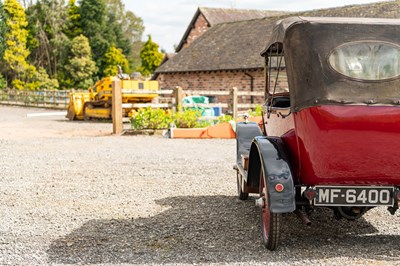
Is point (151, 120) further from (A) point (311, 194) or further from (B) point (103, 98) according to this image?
(A) point (311, 194)

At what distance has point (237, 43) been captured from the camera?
3391cm

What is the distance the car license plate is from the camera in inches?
175

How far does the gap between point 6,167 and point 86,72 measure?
49.7 meters

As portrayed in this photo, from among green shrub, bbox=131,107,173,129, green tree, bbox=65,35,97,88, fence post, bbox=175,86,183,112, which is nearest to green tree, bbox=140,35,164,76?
green tree, bbox=65,35,97,88

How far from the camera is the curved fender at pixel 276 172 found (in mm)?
4469

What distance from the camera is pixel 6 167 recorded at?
976 centimetres

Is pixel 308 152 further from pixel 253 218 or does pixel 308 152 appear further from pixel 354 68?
pixel 253 218

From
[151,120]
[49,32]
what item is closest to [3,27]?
[49,32]

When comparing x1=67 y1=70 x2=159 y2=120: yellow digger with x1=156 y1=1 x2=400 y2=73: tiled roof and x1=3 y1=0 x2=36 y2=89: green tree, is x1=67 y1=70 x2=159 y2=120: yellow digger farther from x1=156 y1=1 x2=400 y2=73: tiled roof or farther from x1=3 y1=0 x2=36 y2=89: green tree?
x1=3 y1=0 x2=36 y2=89: green tree

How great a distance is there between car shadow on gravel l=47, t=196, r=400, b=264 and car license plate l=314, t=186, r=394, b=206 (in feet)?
1.41

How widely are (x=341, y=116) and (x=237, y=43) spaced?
3010cm

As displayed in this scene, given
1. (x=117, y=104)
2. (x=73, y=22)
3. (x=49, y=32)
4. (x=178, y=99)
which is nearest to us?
(x=117, y=104)

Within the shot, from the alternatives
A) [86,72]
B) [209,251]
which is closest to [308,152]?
[209,251]

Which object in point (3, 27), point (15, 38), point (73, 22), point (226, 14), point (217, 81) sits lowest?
point (217, 81)
